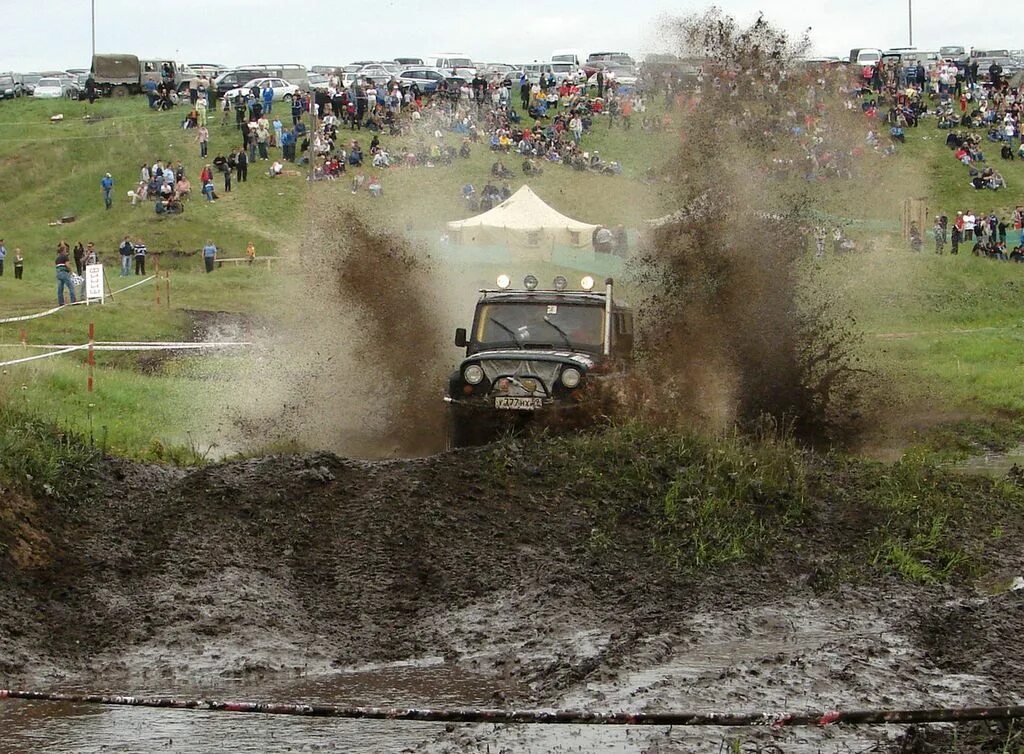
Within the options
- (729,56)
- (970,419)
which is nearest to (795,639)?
(970,419)

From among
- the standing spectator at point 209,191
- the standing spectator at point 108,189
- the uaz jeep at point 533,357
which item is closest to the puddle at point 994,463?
the uaz jeep at point 533,357

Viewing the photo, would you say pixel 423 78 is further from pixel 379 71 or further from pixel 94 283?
pixel 94 283

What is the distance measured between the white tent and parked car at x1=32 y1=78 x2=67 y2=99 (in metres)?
31.5

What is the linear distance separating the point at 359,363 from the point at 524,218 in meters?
18.3

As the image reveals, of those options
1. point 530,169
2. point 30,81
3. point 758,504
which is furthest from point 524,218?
point 30,81

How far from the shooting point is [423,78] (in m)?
56.5

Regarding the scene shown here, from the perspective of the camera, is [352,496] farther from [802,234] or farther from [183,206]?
[183,206]

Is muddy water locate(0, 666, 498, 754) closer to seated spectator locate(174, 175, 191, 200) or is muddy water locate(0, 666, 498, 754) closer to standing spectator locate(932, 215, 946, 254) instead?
standing spectator locate(932, 215, 946, 254)

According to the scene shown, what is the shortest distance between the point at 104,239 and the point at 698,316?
28401mm

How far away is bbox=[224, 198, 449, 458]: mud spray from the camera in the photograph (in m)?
16.2

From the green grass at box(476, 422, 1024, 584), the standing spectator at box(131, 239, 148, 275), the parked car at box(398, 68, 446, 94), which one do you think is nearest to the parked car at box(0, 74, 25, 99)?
the parked car at box(398, 68, 446, 94)

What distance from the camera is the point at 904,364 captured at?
2538cm

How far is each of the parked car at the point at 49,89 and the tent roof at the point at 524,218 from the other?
102 ft

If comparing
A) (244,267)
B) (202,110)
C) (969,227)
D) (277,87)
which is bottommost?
(244,267)
